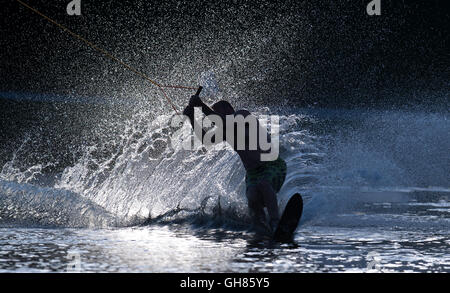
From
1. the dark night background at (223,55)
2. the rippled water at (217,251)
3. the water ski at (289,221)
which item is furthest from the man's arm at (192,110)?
the dark night background at (223,55)

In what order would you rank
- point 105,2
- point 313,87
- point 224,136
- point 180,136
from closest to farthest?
1. point 224,136
2. point 180,136
3. point 105,2
4. point 313,87

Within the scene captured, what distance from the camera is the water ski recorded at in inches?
224

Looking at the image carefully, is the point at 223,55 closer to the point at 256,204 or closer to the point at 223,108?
the point at 223,108

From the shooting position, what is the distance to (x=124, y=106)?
27.1m

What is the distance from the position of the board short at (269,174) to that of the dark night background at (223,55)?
632 inches

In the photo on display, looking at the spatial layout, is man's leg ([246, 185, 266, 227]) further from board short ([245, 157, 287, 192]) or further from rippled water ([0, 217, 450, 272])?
rippled water ([0, 217, 450, 272])

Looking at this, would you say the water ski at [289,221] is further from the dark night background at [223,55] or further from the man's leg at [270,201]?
the dark night background at [223,55]

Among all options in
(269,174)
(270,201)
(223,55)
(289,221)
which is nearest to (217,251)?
(289,221)

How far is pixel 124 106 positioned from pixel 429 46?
37.4ft

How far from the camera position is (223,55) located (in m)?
27.6

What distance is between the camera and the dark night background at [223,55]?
23469 mm

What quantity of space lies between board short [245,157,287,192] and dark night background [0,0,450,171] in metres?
16.0

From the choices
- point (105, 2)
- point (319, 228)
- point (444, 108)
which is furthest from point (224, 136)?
point (444, 108)

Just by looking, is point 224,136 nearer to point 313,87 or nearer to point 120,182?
point 120,182
